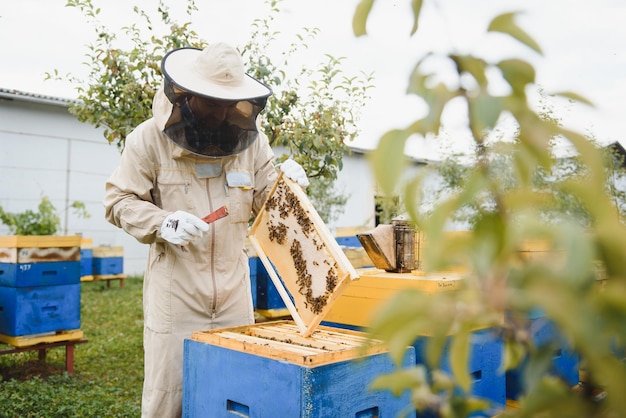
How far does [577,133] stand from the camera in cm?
41

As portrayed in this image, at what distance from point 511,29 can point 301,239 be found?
1.62 m

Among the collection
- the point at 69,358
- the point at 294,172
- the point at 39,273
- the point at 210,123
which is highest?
the point at 210,123

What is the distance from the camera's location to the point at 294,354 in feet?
5.06

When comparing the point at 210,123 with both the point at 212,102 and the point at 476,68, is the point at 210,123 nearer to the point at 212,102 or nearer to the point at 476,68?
the point at 212,102

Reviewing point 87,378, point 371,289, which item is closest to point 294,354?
point 371,289

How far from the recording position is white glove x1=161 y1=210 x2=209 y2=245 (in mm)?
2090

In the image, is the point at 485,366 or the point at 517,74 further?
the point at 485,366

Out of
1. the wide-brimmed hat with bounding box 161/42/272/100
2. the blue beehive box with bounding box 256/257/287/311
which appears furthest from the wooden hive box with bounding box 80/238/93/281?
the wide-brimmed hat with bounding box 161/42/272/100

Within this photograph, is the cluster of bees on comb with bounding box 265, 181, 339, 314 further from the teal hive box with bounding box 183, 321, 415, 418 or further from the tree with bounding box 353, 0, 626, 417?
the tree with bounding box 353, 0, 626, 417

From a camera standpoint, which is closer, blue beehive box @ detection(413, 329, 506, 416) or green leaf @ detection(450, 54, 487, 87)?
green leaf @ detection(450, 54, 487, 87)

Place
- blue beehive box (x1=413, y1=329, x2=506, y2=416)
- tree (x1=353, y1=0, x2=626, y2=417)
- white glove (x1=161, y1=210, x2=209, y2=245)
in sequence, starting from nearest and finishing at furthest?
tree (x1=353, y1=0, x2=626, y2=417)
blue beehive box (x1=413, y1=329, x2=506, y2=416)
white glove (x1=161, y1=210, x2=209, y2=245)

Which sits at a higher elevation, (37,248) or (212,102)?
(212,102)

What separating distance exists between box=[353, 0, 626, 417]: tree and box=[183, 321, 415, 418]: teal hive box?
3.21 feet

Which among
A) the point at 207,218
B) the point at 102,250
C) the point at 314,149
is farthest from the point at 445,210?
the point at 102,250
